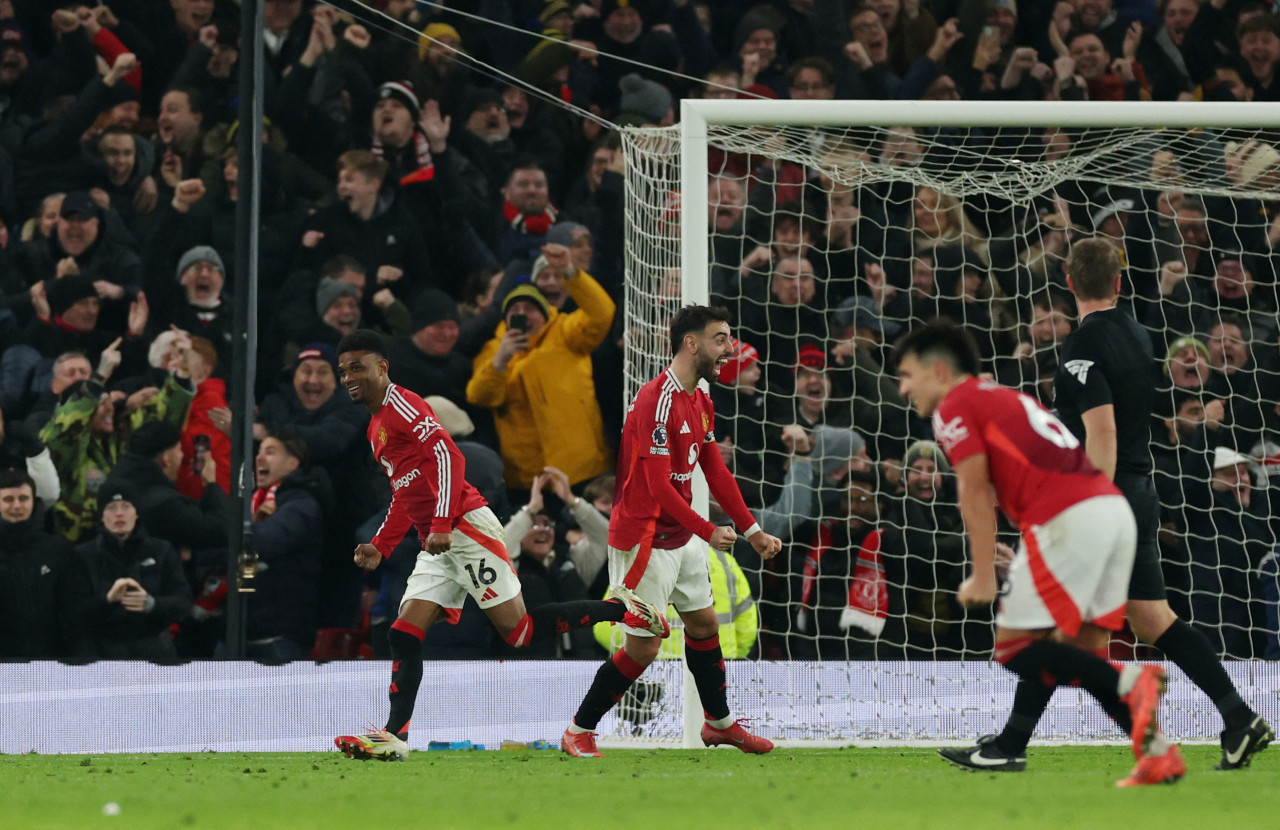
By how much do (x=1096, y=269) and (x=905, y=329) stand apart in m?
4.01

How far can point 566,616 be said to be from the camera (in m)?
6.25

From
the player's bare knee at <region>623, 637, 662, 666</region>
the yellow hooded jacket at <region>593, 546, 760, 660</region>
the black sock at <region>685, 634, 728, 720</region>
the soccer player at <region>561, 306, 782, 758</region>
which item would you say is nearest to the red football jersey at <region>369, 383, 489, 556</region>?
the soccer player at <region>561, 306, 782, 758</region>

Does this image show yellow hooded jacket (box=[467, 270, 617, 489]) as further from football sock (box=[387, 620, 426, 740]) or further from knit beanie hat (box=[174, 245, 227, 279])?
football sock (box=[387, 620, 426, 740])

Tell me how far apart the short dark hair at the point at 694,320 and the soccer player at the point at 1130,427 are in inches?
56.9

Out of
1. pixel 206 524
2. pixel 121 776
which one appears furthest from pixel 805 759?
pixel 206 524

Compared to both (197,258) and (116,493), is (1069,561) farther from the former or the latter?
(197,258)

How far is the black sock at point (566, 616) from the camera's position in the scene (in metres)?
6.20

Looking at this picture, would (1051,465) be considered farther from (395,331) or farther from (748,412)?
(395,331)

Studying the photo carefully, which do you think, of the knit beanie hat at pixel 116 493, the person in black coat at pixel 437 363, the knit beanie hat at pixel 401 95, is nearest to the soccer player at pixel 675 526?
the person in black coat at pixel 437 363

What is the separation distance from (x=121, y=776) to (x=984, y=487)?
10.6ft

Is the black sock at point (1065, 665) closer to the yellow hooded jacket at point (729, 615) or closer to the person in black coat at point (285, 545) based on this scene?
the yellow hooded jacket at point (729, 615)

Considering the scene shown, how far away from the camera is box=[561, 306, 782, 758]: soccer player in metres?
6.11

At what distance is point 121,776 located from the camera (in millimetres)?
5215

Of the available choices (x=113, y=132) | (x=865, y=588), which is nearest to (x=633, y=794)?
(x=865, y=588)
